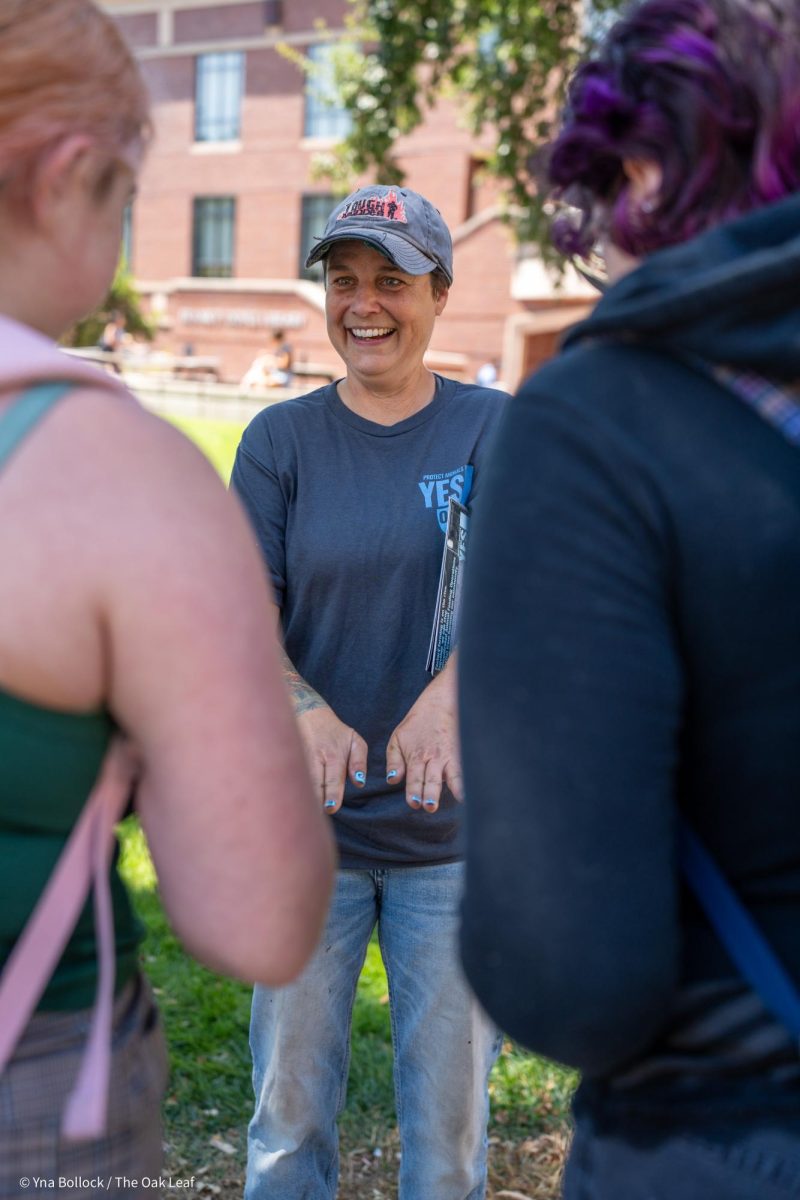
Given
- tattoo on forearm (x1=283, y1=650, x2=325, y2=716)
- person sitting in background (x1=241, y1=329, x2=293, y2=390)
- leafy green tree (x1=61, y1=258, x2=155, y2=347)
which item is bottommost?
tattoo on forearm (x1=283, y1=650, x2=325, y2=716)

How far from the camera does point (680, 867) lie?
3.60 feet

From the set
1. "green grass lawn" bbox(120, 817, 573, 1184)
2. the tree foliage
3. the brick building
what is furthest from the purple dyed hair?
the brick building

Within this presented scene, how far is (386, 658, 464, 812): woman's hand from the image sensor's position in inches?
90.9

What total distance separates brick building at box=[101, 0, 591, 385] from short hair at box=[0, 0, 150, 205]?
89.9 ft

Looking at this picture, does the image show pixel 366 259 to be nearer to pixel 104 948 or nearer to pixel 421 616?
pixel 421 616

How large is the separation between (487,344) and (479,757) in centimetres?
2788

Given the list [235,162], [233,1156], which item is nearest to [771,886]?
[233,1156]

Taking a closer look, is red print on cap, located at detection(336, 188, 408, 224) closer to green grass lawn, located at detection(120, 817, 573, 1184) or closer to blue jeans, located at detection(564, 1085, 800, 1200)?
green grass lawn, located at detection(120, 817, 573, 1184)

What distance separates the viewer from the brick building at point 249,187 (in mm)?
29156

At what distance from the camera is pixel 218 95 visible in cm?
3394

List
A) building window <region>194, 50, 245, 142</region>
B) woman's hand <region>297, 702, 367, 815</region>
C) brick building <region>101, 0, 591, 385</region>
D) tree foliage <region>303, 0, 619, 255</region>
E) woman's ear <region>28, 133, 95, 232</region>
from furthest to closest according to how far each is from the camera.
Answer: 1. building window <region>194, 50, 245, 142</region>
2. brick building <region>101, 0, 591, 385</region>
3. tree foliage <region>303, 0, 619, 255</region>
4. woman's hand <region>297, 702, 367, 815</region>
5. woman's ear <region>28, 133, 95, 232</region>

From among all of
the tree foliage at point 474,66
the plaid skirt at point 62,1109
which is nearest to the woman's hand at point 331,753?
the plaid skirt at point 62,1109

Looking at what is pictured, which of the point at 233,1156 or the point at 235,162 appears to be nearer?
the point at 233,1156

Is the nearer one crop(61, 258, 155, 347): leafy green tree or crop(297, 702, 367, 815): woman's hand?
crop(297, 702, 367, 815): woman's hand
